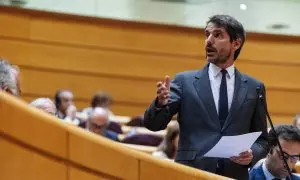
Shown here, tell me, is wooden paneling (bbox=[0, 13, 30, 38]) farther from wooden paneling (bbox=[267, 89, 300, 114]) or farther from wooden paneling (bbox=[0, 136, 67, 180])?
wooden paneling (bbox=[0, 136, 67, 180])

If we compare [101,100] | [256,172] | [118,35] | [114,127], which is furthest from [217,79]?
[118,35]

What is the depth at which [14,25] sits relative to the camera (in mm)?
5070

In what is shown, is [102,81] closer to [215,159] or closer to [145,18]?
[145,18]

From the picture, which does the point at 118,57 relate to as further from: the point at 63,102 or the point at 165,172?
Answer: the point at 165,172

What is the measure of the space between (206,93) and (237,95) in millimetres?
83

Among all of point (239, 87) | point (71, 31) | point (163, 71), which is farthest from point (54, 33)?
point (239, 87)

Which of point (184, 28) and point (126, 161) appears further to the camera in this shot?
point (184, 28)

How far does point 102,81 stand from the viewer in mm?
5266

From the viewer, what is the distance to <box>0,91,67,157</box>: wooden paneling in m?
1.36

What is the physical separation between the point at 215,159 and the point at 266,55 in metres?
4.09

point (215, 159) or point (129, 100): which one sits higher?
point (215, 159)

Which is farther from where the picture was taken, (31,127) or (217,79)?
(217,79)

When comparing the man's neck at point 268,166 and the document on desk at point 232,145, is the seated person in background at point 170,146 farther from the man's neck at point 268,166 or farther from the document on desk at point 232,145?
the document on desk at point 232,145

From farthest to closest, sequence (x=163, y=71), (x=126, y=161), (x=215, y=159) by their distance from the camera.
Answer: (x=163, y=71) < (x=215, y=159) < (x=126, y=161)
